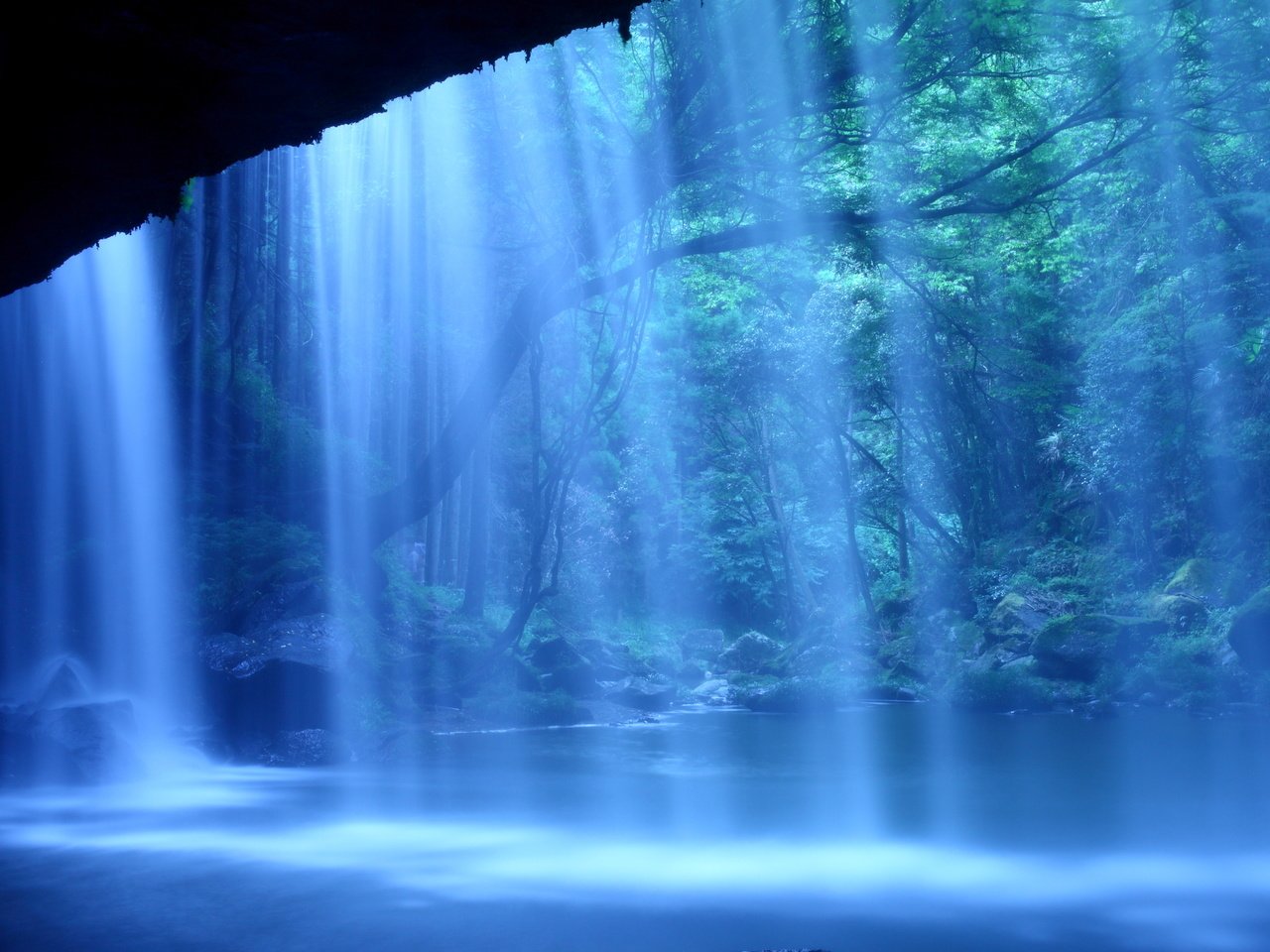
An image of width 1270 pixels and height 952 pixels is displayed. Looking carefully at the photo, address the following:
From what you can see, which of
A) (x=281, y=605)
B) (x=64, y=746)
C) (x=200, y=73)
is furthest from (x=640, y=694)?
(x=200, y=73)

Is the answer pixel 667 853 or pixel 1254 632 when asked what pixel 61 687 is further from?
pixel 1254 632

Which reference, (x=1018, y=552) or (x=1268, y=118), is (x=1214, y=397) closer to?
(x=1018, y=552)

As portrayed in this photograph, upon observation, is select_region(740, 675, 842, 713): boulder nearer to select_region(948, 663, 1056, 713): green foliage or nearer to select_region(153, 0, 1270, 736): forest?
select_region(153, 0, 1270, 736): forest

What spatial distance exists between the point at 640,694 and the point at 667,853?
1146 cm

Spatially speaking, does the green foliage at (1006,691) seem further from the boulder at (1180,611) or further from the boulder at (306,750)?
the boulder at (306,750)

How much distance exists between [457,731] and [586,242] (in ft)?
22.5

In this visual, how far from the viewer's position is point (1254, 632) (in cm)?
1584

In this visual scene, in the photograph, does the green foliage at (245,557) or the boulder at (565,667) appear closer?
the green foliage at (245,557)

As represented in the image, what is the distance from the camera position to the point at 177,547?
15.7 m

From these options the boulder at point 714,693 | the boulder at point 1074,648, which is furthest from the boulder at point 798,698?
the boulder at point 1074,648

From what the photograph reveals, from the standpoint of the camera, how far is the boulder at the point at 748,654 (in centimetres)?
2555

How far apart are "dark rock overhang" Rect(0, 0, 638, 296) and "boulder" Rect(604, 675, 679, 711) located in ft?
53.9

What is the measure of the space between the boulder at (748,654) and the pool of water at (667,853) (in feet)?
40.4

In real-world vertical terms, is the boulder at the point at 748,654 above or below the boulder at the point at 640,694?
above
